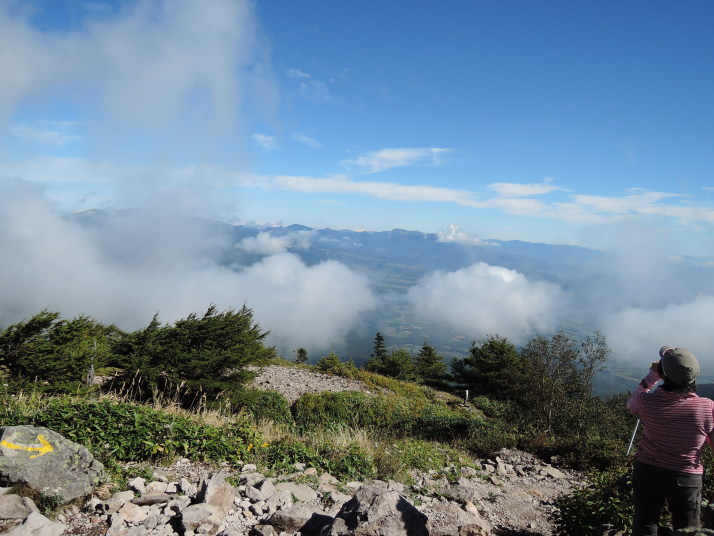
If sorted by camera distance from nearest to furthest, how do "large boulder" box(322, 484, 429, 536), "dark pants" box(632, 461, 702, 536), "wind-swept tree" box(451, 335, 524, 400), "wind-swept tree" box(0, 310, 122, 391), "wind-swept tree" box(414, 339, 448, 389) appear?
"dark pants" box(632, 461, 702, 536) → "large boulder" box(322, 484, 429, 536) → "wind-swept tree" box(0, 310, 122, 391) → "wind-swept tree" box(451, 335, 524, 400) → "wind-swept tree" box(414, 339, 448, 389)

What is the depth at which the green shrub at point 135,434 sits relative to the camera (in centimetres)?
448

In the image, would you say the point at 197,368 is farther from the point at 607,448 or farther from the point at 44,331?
the point at 607,448

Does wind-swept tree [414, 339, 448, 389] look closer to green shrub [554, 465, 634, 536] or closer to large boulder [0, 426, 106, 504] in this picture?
green shrub [554, 465, 634, 536]

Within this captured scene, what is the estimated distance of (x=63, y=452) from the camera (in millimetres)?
3723

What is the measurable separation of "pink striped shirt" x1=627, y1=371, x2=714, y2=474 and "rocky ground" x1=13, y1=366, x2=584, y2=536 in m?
1.78

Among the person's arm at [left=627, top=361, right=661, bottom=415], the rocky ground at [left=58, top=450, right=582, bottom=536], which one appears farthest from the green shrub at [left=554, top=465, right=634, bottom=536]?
the person's arm at [left=627, top=361, right=661, bottom=415]

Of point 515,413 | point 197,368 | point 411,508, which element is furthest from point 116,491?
point 515,413

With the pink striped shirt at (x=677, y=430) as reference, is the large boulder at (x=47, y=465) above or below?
below

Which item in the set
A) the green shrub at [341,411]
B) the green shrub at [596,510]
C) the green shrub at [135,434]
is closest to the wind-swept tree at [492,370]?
A: the green shrub at [341,411]

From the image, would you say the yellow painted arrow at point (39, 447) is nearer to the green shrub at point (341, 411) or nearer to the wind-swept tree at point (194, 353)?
the wind-swept tree at point (194, 353)

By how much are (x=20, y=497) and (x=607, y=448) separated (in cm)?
862

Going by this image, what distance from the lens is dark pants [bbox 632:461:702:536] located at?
8.65ft

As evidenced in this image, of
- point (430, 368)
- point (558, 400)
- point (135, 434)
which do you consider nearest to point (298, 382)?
point (558, 400)

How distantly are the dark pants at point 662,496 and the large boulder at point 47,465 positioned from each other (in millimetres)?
4607
